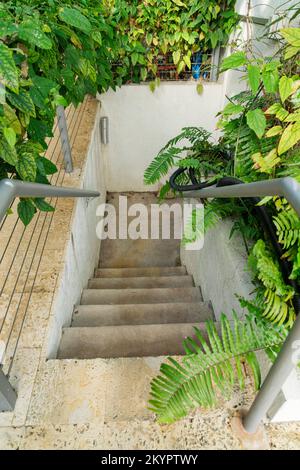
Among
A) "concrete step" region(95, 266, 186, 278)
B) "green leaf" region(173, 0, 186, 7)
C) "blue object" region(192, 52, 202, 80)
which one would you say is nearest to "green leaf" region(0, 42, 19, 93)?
"concrete step" region(95, 266, 186, 278)

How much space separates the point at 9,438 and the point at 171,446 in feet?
2.01

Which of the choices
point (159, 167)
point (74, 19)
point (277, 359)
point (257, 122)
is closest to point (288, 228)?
point (277, 359)

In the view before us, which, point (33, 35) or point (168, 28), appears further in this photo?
point (168, 28)

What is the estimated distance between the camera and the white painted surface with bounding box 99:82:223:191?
4.30 metres

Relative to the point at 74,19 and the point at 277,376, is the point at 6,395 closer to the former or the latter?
the point at 277,376

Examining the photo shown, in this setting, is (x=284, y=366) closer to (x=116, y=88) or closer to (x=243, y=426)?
(x=243, y=426)

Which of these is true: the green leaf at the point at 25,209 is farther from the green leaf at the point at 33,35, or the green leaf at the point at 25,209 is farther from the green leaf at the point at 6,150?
the green leaf at the point at 33,35

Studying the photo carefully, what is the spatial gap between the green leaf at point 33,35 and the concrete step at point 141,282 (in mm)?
2323

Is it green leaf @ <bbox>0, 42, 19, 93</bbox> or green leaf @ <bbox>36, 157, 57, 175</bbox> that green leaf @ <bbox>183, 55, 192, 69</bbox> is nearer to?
green leaf @ <bbox>36, 157, 57, 175</bbox>

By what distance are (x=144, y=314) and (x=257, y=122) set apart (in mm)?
1503

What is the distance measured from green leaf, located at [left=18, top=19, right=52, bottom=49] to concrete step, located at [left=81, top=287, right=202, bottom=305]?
1979 mm

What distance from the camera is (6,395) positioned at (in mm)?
1116

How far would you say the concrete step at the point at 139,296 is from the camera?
8.51 feet

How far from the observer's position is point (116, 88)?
4203 millimetres
